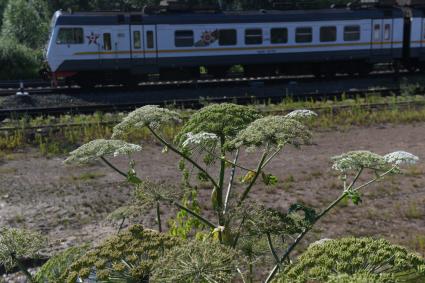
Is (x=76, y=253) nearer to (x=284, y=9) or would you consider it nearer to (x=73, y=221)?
(x=73, y=221)

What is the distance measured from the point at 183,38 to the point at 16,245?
1803 centimetres

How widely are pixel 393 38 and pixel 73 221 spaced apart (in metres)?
17.9

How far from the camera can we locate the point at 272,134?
2.86 m

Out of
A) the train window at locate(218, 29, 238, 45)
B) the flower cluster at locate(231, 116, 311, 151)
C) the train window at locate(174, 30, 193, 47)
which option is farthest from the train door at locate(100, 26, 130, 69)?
the flower cluster at locate(231, 116, 311, 151)

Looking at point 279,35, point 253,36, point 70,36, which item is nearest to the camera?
point 70,36

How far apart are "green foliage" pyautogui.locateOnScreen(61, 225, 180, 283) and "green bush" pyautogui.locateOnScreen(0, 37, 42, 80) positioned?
24310 mm

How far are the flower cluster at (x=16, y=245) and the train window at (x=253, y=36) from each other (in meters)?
18.8

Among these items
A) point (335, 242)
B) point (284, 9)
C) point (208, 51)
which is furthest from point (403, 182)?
point (284, 9)

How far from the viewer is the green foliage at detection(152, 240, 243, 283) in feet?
7.47

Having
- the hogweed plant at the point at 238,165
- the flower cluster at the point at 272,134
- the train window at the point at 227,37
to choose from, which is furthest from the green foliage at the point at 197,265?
the train window at the point at 227,37

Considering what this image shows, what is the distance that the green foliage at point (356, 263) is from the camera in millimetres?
2230

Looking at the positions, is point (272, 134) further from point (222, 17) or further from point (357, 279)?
point (222, 17)

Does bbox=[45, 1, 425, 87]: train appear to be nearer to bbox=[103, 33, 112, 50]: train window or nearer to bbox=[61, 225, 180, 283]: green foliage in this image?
bbox=[103, 33, 112, 50]: train window

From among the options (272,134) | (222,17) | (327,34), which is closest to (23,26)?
(222,17)
